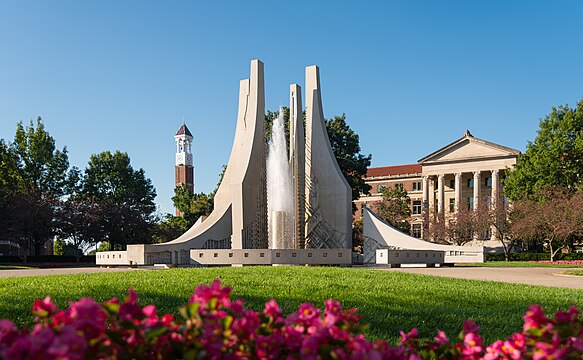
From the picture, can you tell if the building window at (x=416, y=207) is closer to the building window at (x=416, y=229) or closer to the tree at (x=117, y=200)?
the building window at (x=416, y=229)

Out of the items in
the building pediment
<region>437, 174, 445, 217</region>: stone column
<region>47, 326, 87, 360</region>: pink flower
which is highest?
the building pediment

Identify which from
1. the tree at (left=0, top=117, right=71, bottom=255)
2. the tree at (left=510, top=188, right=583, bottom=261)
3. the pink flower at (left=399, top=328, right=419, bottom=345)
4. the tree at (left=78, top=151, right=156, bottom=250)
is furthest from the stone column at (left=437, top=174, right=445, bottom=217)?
the pink flower at (left=399, top=328, right=419, bottom=345)

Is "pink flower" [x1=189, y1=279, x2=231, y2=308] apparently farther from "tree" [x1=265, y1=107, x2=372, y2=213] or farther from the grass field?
"tree" [x1=265, y1=107, x2=372, y2=213]

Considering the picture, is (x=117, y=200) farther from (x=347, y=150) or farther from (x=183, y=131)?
(x=183, y=131)

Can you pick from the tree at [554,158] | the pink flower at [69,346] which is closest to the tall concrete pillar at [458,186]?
the tree at [554,158]

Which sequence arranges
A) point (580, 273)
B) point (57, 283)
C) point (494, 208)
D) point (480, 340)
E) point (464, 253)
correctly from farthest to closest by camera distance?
point (494, 208), point (464, 253), point (580, 273), point (57, 283), point (480, 340)

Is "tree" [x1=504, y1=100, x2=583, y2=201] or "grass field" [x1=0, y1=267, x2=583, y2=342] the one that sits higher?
"tree" [x1=504, y1=100, x2=583, y2=201]

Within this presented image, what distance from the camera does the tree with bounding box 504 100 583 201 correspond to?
140 ft

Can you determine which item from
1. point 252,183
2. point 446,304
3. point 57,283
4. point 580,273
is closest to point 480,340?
point 446,304

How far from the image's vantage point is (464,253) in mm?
33812

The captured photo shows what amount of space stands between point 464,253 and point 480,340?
32873 millimetres

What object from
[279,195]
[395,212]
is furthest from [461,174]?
[279,195]

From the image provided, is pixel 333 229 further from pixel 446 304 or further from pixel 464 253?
pixel 446 304

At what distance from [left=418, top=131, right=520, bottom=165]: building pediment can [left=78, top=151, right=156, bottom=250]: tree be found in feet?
105
